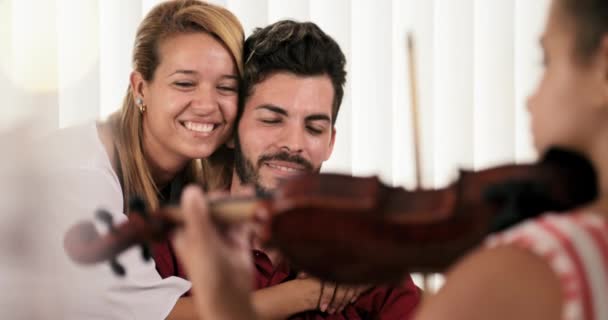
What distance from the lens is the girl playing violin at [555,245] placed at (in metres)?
0.48

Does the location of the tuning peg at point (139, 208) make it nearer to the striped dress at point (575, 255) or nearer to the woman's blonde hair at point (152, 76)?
the striped dress at point (575, 255)

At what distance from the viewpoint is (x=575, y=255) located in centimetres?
49

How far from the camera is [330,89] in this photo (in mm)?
1603

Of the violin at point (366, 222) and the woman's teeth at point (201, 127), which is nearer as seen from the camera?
the violin at point (366, 222)

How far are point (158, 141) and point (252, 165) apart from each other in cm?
20

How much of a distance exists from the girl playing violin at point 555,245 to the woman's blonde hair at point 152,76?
2.92ft

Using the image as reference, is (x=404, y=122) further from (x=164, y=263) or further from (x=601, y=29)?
(x=601, y=29)

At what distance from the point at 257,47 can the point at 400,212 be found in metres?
0.90

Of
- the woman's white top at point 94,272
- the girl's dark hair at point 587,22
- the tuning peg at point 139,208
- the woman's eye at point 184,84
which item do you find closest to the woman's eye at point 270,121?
the woman's eye at point 184,84

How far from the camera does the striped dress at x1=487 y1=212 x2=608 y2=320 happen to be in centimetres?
48

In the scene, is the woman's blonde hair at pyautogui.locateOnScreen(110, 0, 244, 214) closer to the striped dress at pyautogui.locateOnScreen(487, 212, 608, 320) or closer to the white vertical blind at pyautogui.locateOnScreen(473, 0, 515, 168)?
the white vertical blind at pyautogui.locateOnScreen(473, 0, 515, 168)

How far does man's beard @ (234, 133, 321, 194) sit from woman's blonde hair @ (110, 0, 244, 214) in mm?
90

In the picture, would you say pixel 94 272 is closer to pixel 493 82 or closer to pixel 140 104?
pixel 140 104

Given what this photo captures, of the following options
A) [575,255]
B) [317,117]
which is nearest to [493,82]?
[317,117]
